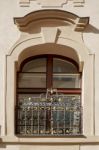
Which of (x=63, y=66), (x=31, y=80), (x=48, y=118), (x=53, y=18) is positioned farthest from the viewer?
(x=63, y=66)

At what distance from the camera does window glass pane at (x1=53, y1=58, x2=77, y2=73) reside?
679 inches

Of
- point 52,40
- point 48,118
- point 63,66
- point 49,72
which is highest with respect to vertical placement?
point 52,40

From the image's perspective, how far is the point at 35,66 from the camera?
17.3m

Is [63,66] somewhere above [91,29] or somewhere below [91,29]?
below

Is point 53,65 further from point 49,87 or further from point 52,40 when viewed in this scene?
point 52,40

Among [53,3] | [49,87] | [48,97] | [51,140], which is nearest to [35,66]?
[49,87]

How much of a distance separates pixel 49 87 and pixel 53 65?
64cm

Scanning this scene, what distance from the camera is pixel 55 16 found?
1642cm

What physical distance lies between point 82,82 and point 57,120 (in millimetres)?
1137

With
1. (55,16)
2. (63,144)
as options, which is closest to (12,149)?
(63,144)

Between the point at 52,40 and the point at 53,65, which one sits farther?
the point at 53,65

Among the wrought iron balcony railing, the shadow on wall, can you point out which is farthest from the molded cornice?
the wrought iron balcony railing

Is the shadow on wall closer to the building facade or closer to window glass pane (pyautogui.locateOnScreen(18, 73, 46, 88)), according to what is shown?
the building facade

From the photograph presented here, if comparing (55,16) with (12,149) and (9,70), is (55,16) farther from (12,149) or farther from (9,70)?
(12,149)
